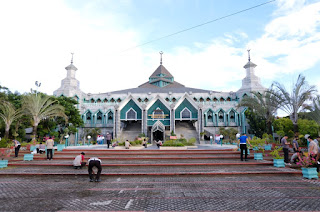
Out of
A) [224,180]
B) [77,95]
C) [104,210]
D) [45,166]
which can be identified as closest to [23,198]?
[104,210]

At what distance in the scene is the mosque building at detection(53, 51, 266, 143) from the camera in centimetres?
3291

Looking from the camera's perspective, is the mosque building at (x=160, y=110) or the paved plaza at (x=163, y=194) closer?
the paved plaza at (x=163, y=194)

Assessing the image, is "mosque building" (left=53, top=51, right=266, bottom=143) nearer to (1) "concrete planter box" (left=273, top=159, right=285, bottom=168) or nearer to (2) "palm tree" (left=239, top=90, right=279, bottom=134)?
(2) "palm tree" (left=239, top=90, right=279, bottom=134)

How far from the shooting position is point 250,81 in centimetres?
Answer: 4047

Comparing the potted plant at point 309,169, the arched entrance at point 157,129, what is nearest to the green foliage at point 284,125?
the arched entrance at point 157,129

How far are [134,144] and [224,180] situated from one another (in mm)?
11757

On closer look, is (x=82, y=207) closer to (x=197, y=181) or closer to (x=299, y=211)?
(x=197, y=181)

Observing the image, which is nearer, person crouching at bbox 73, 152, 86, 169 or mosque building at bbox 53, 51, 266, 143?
person crouching at bbox 73, 152, 86, 169

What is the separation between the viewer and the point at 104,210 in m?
4.75

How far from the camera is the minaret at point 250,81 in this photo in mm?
39750

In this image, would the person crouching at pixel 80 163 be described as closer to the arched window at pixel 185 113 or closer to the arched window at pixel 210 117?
the arched window at pixel 185 113

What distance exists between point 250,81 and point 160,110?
68.9 feet

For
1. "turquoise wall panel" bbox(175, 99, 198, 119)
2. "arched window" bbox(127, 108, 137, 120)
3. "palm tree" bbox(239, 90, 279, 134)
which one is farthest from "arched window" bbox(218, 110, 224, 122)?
"arched window" bbox(127, 108, 137, 120)

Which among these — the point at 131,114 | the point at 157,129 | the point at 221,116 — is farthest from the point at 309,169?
the point at 221,116
